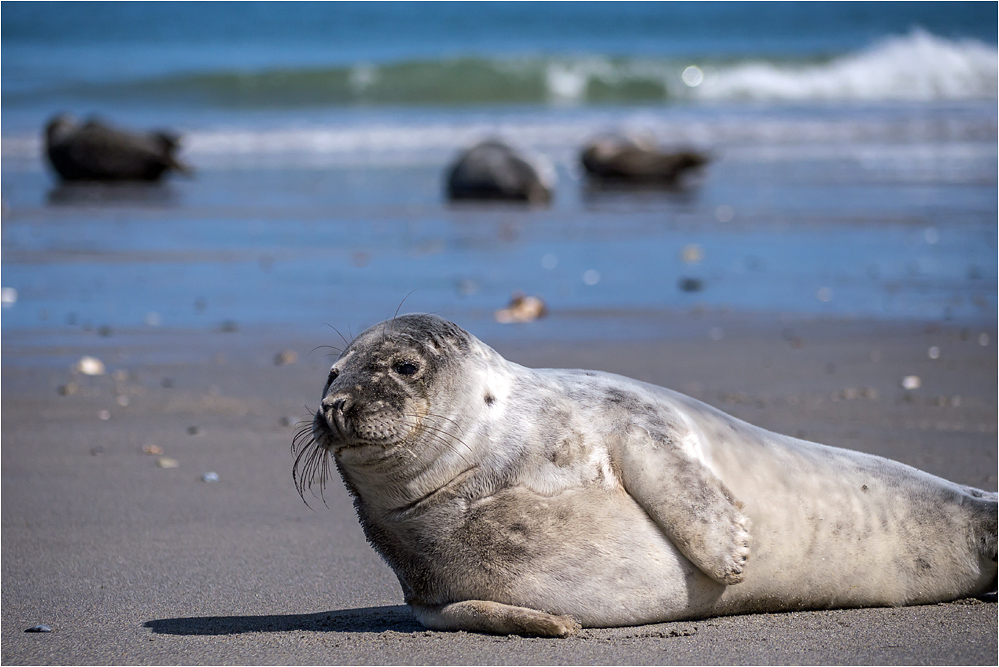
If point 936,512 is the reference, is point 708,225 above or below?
above

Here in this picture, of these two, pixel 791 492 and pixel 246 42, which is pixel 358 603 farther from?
pixel 246 42

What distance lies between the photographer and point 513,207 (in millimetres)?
15836

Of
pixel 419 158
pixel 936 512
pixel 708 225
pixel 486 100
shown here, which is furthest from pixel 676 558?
pixel 486 100

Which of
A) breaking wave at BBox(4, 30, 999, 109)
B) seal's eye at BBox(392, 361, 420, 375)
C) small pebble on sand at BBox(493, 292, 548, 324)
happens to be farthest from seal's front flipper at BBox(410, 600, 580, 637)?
breaking wave at BBox(4, 30, 999, 109)

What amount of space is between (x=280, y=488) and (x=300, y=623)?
1.62m

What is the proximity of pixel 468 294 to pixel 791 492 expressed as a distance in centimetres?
630

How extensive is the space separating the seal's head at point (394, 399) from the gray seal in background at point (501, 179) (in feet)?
42.4

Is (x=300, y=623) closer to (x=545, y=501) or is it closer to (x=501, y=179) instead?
(x=545, y=501)

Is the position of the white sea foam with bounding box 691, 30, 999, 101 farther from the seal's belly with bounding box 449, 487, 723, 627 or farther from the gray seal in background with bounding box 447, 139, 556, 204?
the seal's belly with bounding box 449, 487, 723, 627

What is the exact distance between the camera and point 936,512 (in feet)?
12.4

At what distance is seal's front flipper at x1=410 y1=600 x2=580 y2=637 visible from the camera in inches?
132

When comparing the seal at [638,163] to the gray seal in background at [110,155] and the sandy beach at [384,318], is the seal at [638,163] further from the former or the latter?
the gray seal in background at [110,155]

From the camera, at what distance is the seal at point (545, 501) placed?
3330mm

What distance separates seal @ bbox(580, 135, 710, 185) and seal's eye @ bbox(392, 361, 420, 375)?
15561 mm
